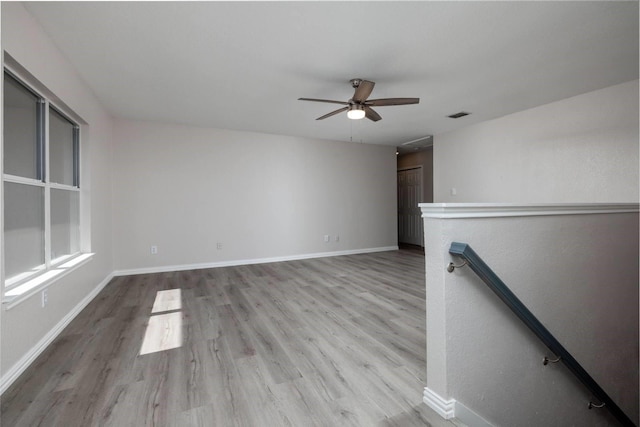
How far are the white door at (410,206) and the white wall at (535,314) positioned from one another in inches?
184

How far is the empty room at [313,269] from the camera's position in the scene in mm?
1619

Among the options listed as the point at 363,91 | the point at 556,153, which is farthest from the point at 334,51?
the point at 556,153

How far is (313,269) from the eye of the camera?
4812 millimetres

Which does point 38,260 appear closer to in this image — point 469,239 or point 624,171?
point 469,239

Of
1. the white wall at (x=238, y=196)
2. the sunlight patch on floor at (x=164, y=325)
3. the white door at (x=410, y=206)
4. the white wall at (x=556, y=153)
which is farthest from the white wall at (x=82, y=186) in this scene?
the white door at (x=410, y=206)

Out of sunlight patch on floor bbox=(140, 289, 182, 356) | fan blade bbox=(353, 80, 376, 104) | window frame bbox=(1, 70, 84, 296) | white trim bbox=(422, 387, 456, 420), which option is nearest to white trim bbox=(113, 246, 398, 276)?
sunlight patch on floor bbox=(140, 289, 182, 356)

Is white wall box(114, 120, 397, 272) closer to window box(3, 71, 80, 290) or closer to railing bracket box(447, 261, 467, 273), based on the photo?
window box(3, 71, 80, 290)

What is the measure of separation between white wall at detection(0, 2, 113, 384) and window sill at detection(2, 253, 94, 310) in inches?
2.7

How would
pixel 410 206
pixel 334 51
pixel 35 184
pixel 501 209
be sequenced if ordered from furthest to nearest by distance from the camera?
pixel 410 206 → pixel 334 51 → pixel 35 184 → pixel 501 209

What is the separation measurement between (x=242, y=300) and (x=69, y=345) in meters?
1.51

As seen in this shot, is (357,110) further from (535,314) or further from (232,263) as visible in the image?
(232,263)

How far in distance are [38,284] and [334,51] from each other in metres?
2.98

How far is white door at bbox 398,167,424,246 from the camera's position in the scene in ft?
24.6

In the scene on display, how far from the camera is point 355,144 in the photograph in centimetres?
631
